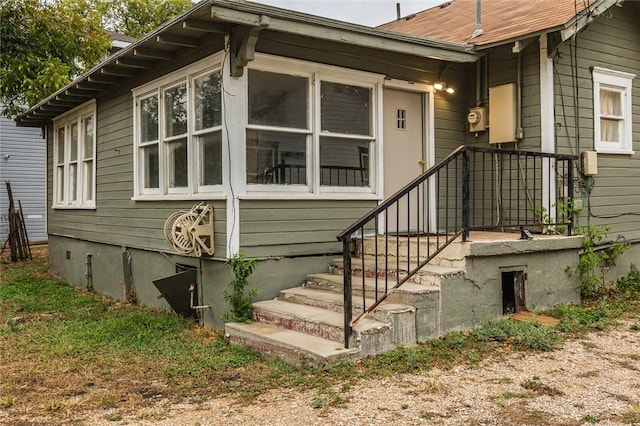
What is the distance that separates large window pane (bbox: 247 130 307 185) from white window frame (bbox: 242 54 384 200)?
7cm

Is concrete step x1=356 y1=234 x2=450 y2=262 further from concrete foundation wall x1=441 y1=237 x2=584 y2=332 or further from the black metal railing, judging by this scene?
concrete foundation wall x1=441 y1=237 x2=584 y2=332

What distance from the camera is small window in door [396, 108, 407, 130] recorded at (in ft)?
23.5

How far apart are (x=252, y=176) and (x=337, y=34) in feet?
5.51

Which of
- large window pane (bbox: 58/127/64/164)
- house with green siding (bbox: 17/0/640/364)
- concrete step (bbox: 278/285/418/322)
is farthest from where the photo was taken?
large window pane (bbox: 58/127/64/164)

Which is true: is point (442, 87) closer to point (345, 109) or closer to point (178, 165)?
point (345, 109)

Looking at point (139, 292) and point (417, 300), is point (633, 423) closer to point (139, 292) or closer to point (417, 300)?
point (417, 300)

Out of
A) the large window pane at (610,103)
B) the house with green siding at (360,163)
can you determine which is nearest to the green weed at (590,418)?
the house with green siding at (360,163)

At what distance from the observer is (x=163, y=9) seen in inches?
1086

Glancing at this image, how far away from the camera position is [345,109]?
6527 millimetres

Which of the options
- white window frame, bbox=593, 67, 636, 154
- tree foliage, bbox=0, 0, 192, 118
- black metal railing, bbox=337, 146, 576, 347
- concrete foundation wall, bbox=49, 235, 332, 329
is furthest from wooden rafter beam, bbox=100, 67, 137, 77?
white window frame, bbox=593, 67, 636, 154

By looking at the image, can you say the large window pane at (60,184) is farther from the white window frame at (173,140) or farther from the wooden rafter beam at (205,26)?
the wooden rafter beam at (205,26)

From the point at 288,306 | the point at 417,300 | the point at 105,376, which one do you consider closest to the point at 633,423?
the point at 417,300

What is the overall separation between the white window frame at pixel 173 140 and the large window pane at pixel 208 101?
58 millimetres

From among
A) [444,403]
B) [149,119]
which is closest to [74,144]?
[149,119]
